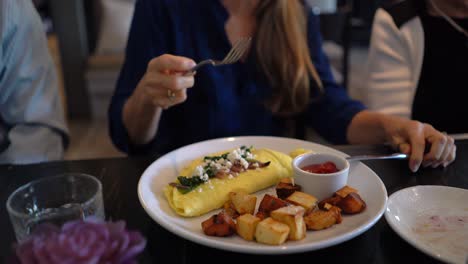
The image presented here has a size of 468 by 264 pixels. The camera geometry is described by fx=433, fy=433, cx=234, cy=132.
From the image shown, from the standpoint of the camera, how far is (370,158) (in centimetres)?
93

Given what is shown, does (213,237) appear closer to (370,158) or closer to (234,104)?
(370,158)

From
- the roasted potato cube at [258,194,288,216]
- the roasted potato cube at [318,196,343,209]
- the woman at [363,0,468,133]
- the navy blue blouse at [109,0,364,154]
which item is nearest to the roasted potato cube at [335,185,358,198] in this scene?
the roasted potato cube at [318,196,343,209]

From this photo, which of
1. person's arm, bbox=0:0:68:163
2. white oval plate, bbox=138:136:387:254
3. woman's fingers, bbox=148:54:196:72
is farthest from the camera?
person's arm, bbox=0:0:68:163

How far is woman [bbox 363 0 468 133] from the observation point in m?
1.36

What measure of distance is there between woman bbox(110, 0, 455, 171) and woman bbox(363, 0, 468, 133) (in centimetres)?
25

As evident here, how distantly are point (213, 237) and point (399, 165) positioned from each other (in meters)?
0.50

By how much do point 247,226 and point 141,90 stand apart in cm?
49

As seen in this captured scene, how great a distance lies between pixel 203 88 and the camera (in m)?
1.30

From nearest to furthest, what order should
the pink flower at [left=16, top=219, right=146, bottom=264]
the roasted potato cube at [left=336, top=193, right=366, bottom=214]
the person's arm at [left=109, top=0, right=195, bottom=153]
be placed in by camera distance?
the pink flower at [left=16, top=219, right=146, bottom=264] < the roasted potato cube at [left=336, top=193, right=366, bottom=214] < the person's arm at [left=109, top=0, right=195, bottom=153]

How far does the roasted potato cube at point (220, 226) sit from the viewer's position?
2.16ft

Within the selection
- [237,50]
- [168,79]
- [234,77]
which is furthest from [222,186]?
[234,77]

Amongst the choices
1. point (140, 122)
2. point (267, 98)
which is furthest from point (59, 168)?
point (267, 98)

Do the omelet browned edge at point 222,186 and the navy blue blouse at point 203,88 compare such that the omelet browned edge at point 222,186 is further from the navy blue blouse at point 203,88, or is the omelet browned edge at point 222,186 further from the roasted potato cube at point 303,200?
the navy blue blouse at point 203,88

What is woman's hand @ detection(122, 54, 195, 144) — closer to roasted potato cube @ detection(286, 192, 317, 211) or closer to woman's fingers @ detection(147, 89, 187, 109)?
woman's fingers @ detection(147, 89, 187, 109)
